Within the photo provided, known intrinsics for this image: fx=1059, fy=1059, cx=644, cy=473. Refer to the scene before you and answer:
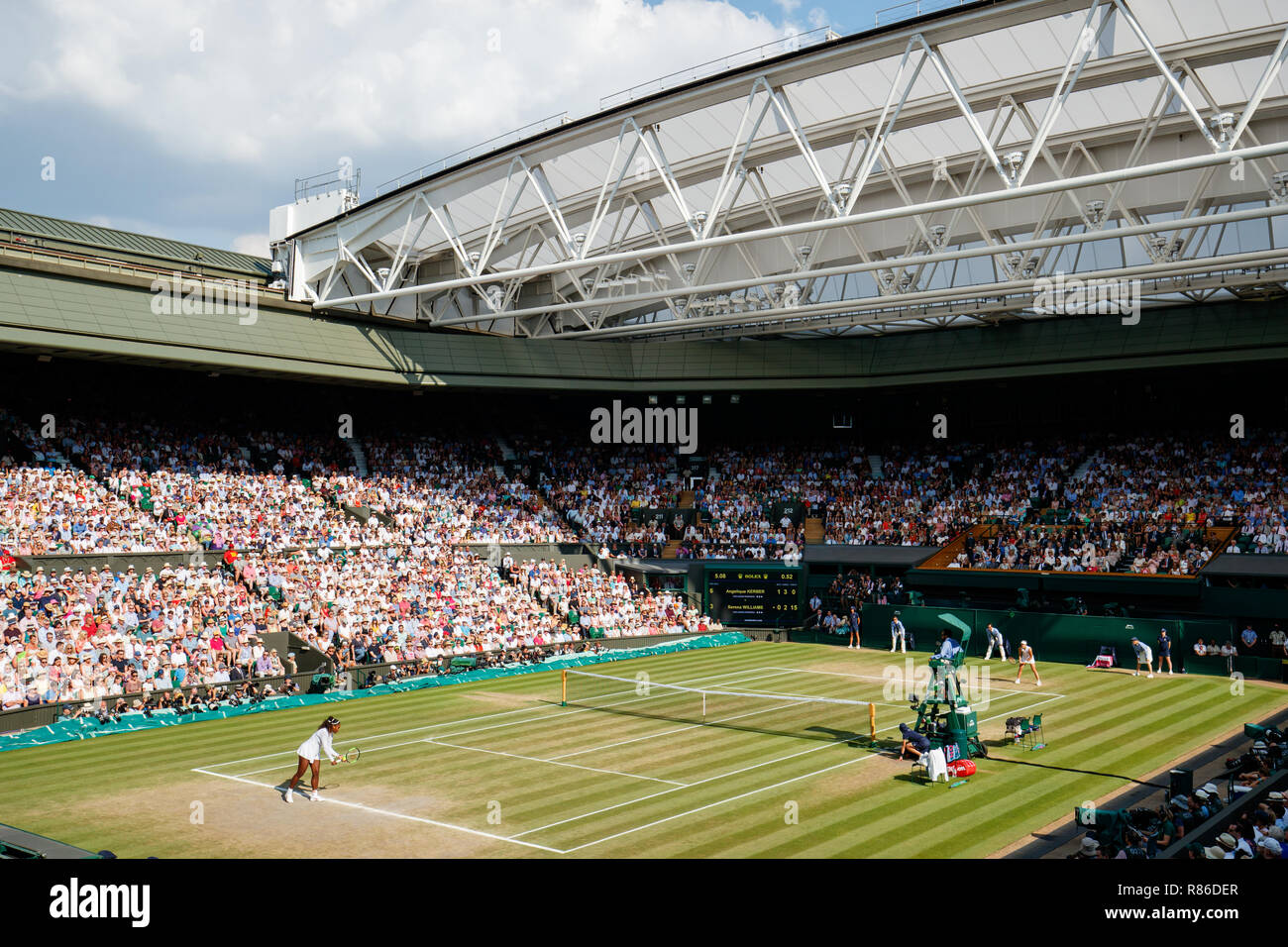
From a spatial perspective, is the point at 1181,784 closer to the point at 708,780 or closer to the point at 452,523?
the point at 708,780

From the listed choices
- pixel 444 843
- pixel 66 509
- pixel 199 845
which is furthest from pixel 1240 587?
pixel 66 509

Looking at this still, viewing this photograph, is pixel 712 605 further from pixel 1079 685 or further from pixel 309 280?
pixel 309 280

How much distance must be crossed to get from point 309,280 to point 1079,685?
99.0 ft

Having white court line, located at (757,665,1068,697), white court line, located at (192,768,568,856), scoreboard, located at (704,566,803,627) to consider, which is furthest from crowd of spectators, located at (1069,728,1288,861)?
scoreboard, located at (704,566,803,627)

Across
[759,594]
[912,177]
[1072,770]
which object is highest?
[912,177]

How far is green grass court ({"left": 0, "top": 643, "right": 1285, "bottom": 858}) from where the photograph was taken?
51.2ft

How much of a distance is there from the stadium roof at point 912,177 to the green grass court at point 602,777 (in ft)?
37.8

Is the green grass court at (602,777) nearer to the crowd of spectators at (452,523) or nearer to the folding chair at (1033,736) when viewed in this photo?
the folding chair at (1033,736)

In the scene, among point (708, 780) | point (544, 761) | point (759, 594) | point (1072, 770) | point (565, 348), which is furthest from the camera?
point (565, 348)

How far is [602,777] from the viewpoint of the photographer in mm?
Result: 19516

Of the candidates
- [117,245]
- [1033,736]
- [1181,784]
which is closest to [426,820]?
[1181,784]

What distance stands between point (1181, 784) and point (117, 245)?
39.5 meters

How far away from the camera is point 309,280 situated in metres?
40.1

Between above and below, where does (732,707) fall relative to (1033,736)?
above
